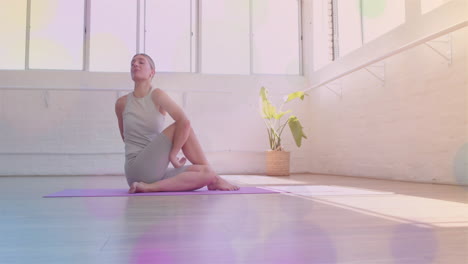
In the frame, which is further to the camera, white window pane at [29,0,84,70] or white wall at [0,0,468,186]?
white window pane at [29,0,84,70]

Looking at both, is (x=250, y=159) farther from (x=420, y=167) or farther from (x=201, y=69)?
(x=420, y=167)

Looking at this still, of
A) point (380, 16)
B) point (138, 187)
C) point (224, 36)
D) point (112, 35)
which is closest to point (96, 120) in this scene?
point (112, 35)

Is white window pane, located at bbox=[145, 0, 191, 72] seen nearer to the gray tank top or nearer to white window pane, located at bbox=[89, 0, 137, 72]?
white window pane, located at bbox=[89, 0, 137, 72]

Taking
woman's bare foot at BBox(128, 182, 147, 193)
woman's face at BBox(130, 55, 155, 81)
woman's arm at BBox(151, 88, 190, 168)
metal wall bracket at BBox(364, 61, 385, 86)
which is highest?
metal wall bracket at BBox(364, 61, 385, 86)

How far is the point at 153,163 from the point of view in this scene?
2117 millimetres

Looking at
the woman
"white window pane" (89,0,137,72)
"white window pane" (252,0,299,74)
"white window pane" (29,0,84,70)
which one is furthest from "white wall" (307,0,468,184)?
"white window pane" (29,0,84,70)

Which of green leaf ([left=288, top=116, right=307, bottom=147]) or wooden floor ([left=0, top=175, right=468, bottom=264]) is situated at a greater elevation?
green leaf ([left=288, top=116, right=307, bottom=147])

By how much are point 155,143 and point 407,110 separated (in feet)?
7.38

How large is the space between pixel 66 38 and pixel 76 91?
71 centimetres

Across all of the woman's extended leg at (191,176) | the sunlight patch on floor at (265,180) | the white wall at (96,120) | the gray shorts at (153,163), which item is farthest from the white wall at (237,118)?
the gray shorts at (153,163)

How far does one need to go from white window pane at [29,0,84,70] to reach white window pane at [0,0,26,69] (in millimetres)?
123

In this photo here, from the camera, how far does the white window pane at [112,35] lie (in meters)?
5.31

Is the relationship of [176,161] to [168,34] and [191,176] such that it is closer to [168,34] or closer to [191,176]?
[191,176]

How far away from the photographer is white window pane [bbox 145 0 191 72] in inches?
212
